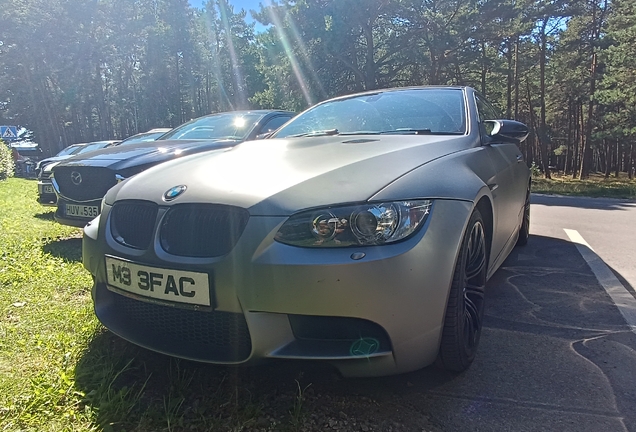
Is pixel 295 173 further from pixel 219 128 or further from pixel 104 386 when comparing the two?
pixel 219 128

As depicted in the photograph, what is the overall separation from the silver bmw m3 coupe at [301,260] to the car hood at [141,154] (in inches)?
89.5

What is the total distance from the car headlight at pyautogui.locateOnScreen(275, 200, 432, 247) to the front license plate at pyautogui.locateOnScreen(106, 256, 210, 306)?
366 mm

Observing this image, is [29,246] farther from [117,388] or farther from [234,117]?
[117,388]

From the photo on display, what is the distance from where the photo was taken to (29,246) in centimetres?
481

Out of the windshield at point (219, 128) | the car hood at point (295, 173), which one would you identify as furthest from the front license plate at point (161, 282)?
the windshield at point (219, 128)

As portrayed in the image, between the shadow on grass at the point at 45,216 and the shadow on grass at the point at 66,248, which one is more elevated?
the shadow on grass at the point at 66,248

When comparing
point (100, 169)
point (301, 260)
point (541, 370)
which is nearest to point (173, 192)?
point (301, 260)

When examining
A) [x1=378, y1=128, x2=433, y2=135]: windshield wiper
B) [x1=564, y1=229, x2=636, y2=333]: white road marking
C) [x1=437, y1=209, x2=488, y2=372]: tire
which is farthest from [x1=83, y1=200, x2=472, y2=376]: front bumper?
[x1=564, y1=229, x2=636, y2=333]: white road marking

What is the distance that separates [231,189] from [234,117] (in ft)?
14.3

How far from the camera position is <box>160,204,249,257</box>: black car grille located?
69.7 inches

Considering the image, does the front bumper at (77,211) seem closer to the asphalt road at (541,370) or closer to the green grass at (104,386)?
the green grass at (104,386)

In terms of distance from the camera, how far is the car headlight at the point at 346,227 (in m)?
1.70

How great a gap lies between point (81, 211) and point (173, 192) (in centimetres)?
310

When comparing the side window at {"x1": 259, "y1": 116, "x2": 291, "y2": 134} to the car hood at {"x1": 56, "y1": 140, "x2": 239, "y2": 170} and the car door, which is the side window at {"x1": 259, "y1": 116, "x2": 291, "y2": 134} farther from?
the car door
